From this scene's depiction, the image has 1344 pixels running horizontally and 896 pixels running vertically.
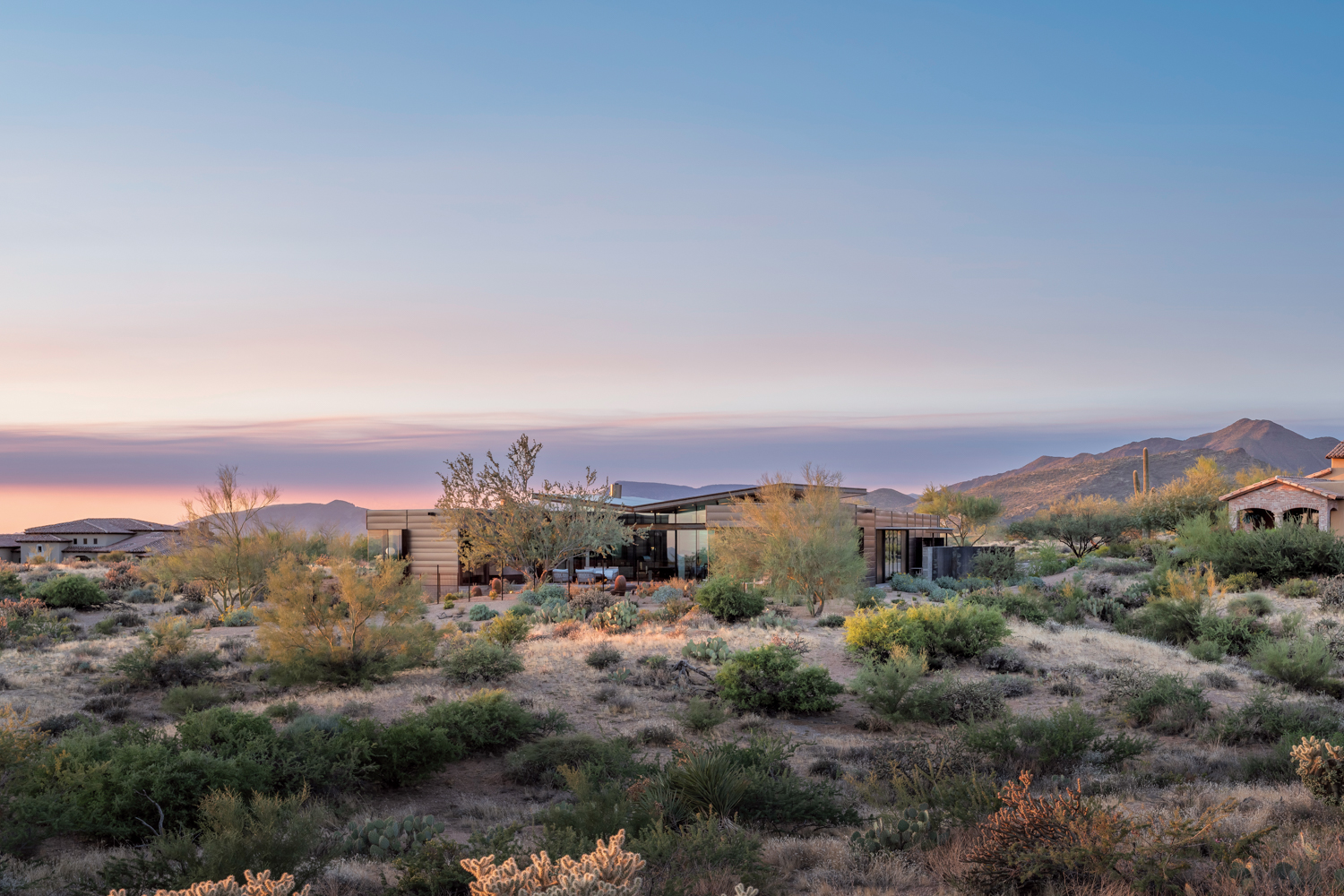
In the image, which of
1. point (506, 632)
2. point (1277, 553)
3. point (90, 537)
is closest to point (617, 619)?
point (506, 632)

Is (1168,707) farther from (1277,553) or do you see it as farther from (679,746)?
(1277,553)

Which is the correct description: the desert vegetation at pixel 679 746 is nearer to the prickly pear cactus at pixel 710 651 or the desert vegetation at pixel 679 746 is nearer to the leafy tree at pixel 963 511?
the prickly pear cactus at pixel 710 651

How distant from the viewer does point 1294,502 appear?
36281mm

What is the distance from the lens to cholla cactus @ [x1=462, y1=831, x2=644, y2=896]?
10.5ft

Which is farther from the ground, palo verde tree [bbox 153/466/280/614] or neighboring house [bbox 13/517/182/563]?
palo verde tree [bbox 153/466/280/614]

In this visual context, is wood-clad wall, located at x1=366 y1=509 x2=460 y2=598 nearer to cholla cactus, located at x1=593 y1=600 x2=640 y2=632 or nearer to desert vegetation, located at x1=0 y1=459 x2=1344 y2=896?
desert vegetation, located at x1=0 y1=459 x2=1344 y2=896

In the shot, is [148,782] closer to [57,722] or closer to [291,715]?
[291,715]

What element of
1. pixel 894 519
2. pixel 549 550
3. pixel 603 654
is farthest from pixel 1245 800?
pixel 894 519

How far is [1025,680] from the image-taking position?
1476 cm

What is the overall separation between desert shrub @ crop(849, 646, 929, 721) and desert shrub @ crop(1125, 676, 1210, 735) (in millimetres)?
3001

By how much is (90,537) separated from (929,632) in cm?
7584

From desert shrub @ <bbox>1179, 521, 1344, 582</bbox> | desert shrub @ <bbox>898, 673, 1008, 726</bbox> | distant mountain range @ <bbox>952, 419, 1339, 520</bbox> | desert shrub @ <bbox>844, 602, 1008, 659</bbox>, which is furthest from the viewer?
distant mountain range @ <bbox>952, 419, 1339, 520</bbox>

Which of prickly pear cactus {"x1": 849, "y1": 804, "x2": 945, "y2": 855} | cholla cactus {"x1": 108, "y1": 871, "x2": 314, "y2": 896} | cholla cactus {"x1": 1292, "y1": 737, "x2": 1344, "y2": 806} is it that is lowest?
prickly pear cactus {"x1": 849, "y1": 804, "x2": 945, "y2": 855}

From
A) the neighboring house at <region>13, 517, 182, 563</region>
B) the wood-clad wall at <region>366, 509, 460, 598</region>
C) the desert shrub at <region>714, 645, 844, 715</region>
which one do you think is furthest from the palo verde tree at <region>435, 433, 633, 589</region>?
the neighboring house at <region>13, 517, 182, 563</region>
